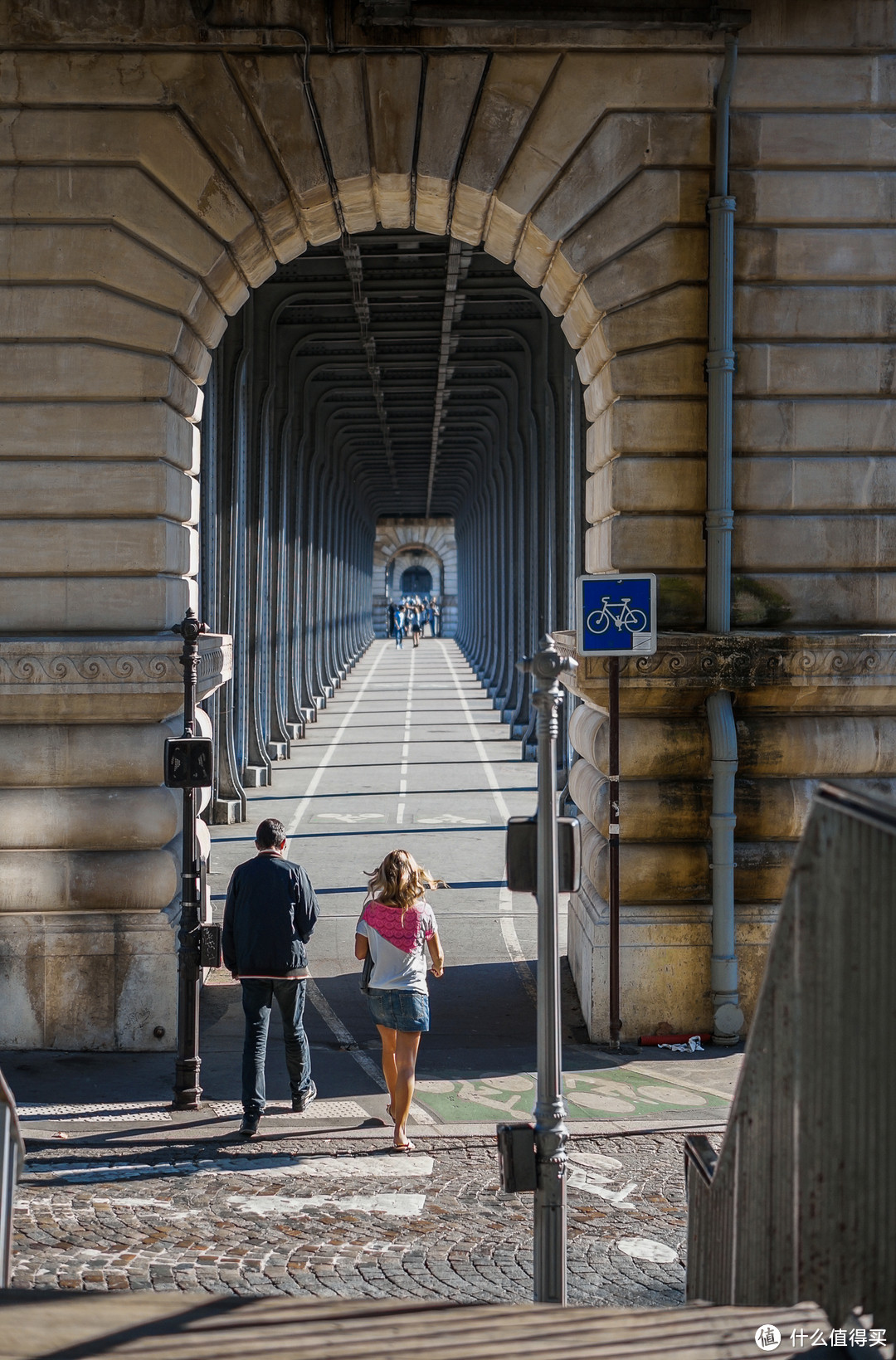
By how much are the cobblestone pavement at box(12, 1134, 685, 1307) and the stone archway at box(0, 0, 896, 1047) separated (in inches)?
95.2

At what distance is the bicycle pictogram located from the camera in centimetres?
997

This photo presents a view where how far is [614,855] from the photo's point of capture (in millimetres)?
10289

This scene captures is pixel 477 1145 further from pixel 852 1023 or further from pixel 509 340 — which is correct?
pixel 509 340

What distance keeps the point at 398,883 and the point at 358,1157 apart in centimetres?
167

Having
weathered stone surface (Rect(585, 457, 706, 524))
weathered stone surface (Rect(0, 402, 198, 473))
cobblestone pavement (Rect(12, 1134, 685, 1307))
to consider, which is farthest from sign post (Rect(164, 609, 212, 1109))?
weathered stone surface (Rect(585, 457, 706, 524))

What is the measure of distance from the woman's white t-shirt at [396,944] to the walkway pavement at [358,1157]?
3.33 ft

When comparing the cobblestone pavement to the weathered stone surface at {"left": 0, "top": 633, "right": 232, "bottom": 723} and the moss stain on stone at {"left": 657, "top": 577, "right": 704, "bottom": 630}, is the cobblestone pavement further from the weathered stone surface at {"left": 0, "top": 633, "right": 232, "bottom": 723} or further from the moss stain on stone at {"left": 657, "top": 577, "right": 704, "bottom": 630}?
the moss stain on stone at {"left": 657, "top": 577, "right": 704, "bottom": 630}

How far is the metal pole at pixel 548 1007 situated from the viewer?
19.2 feet

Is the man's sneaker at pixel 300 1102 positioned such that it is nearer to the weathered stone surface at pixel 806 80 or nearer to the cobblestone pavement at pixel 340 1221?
the cobblestone pavement at pixel 340 1221

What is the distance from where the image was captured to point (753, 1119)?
4.17 m

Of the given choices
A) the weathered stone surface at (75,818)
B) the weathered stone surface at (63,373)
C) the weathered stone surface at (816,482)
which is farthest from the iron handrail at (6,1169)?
the weathered stone surface at (816,482)

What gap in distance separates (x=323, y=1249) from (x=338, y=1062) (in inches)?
136

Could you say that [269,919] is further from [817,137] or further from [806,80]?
[806,80]

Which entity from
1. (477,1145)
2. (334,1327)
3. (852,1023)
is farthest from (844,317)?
(334,1327)
